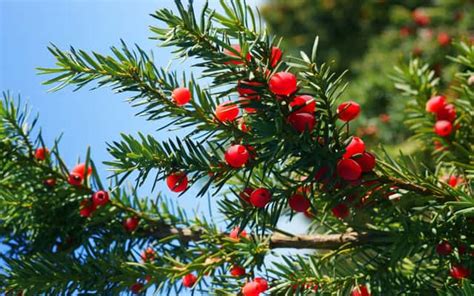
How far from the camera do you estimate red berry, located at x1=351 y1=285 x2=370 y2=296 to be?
0.63 m

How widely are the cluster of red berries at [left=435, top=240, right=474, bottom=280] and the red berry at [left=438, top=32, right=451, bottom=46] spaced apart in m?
1.93

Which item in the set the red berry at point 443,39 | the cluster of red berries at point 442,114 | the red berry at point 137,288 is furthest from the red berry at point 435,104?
the red berry at point 443,39

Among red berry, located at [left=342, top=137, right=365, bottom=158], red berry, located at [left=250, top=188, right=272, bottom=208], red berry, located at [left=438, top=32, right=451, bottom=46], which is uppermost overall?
red berry, located at [left=438, top=32, right=451, bottom=46]

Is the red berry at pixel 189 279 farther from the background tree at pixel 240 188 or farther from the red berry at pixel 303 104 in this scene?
the red berry at pixel 303 104

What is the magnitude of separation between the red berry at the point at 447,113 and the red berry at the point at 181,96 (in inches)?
16.2

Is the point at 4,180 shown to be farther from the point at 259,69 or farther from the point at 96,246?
the point at 259,69

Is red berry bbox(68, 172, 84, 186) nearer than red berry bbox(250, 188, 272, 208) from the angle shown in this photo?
No

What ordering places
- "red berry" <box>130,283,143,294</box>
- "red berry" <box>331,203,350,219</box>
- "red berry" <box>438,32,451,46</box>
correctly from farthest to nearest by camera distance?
1. "red berry" <box>438,32,451,46</box>
2. "red berry" <box>130,283,143,294</box>
3. "red berry" <box>331,203,350,219</box>

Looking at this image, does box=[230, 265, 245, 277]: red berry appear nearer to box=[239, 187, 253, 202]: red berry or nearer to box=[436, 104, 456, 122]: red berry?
box=[239, 187, 253, 202]: red berry

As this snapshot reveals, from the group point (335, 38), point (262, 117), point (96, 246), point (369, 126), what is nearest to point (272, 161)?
point (262, 117)

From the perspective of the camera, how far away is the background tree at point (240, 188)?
1.83ft

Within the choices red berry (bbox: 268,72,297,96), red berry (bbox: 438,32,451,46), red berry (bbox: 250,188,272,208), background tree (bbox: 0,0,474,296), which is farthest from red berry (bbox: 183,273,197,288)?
red berry (bbox: 438,32,451,46)

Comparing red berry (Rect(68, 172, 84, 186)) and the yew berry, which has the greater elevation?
the yew berry

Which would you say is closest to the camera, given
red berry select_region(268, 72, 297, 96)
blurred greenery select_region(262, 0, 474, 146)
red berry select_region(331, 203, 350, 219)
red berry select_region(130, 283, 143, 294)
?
red berry select_region(268, 72, 297, 96)
